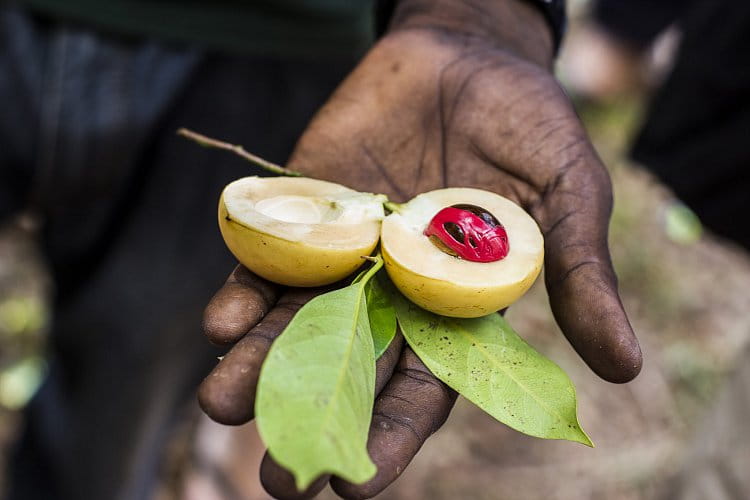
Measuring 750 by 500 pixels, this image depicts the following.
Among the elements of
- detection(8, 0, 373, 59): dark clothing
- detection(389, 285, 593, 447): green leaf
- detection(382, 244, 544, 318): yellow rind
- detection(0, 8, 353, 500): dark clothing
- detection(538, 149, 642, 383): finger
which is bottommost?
detection(0, 8, 353, 500): dark clothing

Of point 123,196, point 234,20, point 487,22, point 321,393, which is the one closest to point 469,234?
point 321,393

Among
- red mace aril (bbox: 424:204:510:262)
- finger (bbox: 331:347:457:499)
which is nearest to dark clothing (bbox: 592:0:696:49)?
red mace aril (bbox: 424:204:510:262)

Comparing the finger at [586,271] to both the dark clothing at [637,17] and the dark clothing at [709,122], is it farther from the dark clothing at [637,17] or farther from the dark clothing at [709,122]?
the dark clothing at [637,17]

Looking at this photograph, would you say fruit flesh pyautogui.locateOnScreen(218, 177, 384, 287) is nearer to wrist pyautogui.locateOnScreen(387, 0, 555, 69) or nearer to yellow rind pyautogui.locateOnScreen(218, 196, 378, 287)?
yellow rind pyautogui.locateOnScreen(218, 196, 378, 287)

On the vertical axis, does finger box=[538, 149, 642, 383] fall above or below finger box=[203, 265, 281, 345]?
above

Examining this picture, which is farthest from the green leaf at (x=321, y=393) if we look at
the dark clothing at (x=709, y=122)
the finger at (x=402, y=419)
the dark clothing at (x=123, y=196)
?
the dark clothing at (x=709, y=122)

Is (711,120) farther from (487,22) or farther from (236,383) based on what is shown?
(236,383)

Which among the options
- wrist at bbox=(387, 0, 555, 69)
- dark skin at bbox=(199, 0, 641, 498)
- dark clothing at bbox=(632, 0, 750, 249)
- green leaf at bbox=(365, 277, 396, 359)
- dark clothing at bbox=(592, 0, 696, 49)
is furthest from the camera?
dark clothing at bbox=(592, 0, 696, 49)
